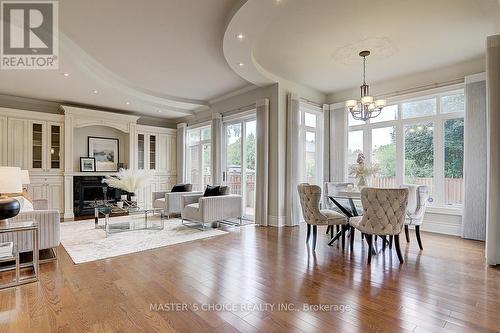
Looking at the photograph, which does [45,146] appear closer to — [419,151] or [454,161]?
[419,151]

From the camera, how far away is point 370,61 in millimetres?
4570

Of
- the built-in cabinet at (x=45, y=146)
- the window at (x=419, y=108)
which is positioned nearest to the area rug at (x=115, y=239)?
the built-in cabinet at (x=45, y=146)

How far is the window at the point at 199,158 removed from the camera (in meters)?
7.72

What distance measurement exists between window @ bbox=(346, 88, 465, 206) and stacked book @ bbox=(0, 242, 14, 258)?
5391 mm

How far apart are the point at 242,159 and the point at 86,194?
4.23 metres

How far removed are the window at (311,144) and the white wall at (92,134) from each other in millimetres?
5165

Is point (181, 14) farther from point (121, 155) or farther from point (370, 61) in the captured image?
point (121, 155)

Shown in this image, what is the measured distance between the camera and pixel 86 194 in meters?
6.95

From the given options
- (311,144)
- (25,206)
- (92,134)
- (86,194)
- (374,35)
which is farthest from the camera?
(92,134)

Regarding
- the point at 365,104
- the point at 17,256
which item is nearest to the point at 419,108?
the point at 365,104

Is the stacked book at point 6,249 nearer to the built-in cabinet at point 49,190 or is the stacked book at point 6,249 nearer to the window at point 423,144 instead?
the built-in cabinet at point 49,190

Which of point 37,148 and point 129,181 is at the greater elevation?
point 37,148

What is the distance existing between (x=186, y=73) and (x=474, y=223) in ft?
18.8

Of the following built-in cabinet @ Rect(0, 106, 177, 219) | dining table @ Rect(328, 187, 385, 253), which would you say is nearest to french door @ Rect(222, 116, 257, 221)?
built-in cabinet @ Rect(0, 106, 177, 219)
